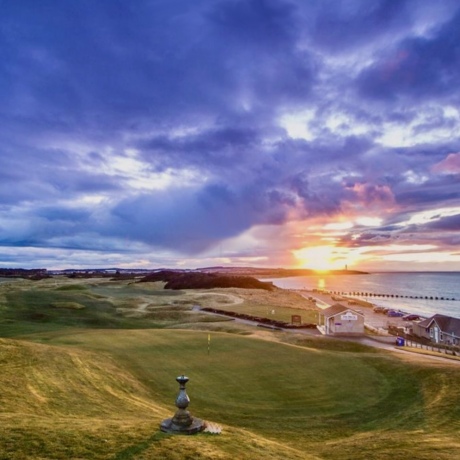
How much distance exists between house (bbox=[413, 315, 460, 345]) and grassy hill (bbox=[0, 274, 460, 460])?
1345 inches

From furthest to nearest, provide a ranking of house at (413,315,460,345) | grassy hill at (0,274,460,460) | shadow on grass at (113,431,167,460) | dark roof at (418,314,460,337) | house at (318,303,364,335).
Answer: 1. dark roof at (418,314,460,337)
2. house at (413,315,460,345)
3. house at (318,303,364,335)
4. grassy hill at (0,274,460,460)
5. shadow on grass at (113,431,167,460)

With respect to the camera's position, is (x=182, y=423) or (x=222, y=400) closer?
(x=182, y=423)

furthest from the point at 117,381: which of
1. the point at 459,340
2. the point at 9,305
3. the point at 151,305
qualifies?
the point at 151,305

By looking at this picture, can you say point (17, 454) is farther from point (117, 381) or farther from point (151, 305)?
point (151, 305)

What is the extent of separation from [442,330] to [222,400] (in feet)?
199

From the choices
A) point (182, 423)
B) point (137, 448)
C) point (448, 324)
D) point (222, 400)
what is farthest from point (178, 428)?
point (448, 324)

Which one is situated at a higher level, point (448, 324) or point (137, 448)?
point (137, 448)

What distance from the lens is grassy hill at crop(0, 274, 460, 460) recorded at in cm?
1374

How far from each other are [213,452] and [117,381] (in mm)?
15296

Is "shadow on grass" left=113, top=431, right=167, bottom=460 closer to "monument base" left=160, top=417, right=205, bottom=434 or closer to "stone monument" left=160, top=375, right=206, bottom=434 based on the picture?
"monument base" left=160, top=417, right=205, bottom=434

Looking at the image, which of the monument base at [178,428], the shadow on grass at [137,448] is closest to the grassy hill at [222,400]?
the shadow on grass at [137,448]

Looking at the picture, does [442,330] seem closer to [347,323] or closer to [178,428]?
[347,323]

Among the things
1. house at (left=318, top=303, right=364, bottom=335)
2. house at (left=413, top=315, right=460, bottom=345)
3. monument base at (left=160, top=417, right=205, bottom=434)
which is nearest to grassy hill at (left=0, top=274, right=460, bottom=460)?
monument base at (left=160, top=417, right=205, bottom=434)

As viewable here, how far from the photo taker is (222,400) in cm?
2522
